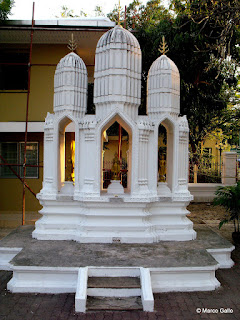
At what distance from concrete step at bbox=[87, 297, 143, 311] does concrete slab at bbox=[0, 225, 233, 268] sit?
656mm

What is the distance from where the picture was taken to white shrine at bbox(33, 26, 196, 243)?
7738 millimetres

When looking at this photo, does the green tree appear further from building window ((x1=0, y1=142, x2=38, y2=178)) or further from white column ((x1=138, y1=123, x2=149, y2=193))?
white column ((x1=138, y1=123, x2=149, y2=193))

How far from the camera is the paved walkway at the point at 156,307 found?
5280mm

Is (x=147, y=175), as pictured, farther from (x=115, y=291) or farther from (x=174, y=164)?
(x=115, y=291)

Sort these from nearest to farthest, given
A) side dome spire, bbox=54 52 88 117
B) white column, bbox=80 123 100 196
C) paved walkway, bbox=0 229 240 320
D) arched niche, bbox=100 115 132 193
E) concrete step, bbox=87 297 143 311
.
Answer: paved walkway, bbox=0 229 240 320 → concrete step, bbox=87 297 143 311 → white column, bbox=80 123 100 196 → side dome spire, bbox=54 52 88 117 → arched niche, bbox=100 115 132 193

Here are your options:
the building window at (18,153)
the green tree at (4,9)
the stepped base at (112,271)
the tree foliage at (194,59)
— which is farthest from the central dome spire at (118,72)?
the building window at (18,153)

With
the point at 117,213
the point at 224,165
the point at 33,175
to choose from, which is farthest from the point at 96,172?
the point at 224,165

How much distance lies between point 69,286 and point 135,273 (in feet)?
3.79

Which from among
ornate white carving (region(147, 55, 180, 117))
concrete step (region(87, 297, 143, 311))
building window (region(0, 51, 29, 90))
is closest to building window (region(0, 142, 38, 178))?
building window (region(0, 51, 29, 90))

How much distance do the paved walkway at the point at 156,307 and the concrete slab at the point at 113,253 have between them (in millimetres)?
511

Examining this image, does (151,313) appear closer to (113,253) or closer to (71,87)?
(113,253)

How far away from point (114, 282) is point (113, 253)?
38.2 inches

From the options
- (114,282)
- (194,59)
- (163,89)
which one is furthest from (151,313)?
(194,59)

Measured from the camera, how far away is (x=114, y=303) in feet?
18.3
